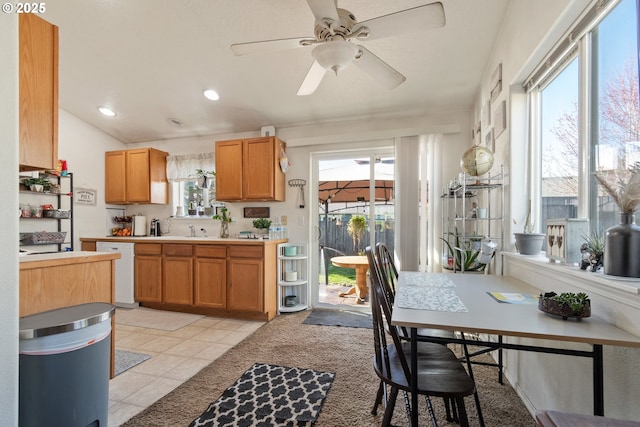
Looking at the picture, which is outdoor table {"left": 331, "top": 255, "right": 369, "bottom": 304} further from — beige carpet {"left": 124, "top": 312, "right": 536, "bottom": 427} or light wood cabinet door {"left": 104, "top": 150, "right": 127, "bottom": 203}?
light wood cabinet door {"left": 104, "top": 150, "right": 127, "bottom": 203}

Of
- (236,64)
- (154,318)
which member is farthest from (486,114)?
(154,318)

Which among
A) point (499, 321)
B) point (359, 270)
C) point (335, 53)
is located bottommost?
point (359, 270)

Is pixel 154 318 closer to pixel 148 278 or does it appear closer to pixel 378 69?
pixel 148 278

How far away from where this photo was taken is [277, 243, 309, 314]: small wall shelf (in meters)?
3.76

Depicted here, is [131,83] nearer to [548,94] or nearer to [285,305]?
[285,305]

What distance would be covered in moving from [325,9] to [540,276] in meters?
1.89

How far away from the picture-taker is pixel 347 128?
3.80 meters

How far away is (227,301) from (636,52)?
374 cm

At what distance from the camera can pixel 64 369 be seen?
4.27 feet

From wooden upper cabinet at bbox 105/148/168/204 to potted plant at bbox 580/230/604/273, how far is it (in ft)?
15.5

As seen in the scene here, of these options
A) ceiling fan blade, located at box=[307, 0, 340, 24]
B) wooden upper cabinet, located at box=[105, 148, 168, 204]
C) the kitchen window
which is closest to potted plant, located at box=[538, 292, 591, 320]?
ceiling fan blade, located at box=[307, 0, 340, 24]

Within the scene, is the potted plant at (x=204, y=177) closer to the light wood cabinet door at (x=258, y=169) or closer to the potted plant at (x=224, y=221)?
the potted plant at (x=224, y=221)

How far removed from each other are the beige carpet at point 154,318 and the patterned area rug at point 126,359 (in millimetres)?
595

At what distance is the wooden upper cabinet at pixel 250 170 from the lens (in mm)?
3760
